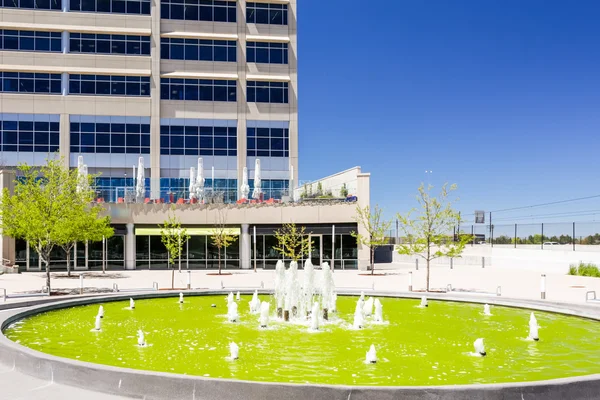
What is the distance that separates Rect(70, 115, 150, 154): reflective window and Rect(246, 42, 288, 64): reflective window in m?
11.8

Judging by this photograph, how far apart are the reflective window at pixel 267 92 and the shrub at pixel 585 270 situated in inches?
1195

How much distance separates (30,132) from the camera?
54.1 meters

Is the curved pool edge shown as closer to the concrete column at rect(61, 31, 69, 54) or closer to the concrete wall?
the concrete wall

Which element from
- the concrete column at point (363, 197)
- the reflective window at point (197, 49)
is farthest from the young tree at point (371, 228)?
the reflective window at point (197, 49)

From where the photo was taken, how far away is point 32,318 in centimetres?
1847

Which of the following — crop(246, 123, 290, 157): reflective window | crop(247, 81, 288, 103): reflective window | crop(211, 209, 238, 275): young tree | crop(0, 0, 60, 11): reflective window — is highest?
crop(0, 0, 60, 11): reflective window

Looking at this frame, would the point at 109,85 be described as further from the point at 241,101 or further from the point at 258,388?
the point at 258,388

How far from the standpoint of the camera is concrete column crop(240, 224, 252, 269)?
4669cm

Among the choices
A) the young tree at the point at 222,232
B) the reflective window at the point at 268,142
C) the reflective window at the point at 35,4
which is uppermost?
the reflective window at the point at 35,4

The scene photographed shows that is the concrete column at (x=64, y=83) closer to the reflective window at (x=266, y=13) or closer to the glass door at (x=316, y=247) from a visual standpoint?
the reflective window at (x=266, y=13)

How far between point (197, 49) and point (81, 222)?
31.1 m

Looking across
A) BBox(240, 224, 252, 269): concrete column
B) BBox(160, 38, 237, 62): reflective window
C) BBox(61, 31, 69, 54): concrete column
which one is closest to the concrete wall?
BBox(240, 224, 252, 269): concrete column

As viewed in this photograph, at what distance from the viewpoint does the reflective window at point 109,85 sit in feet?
181

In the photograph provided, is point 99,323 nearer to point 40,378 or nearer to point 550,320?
point 40,378
